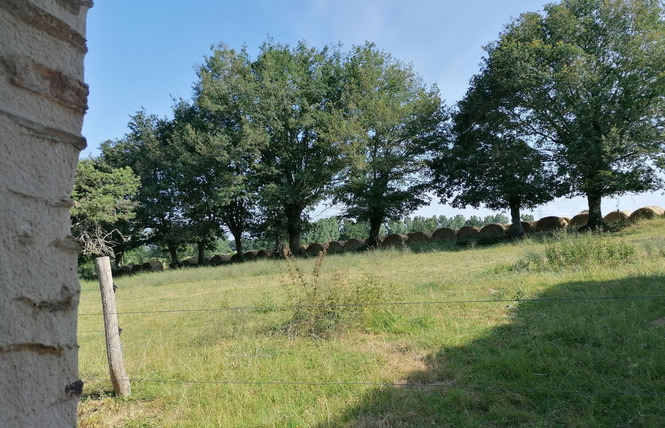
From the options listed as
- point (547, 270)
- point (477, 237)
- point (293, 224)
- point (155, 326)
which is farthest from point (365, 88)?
point (155, 326)

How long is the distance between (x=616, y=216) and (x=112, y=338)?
1076 inches

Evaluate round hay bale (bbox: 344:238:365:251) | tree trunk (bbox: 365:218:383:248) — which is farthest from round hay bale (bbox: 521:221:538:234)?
round hay bale (bbox: 344:238:365:251)

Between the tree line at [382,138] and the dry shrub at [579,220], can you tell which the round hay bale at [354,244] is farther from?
the dry shrub at [579,220]

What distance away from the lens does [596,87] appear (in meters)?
20.3

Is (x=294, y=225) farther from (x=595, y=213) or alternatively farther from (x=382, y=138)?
(x=595, y=213)

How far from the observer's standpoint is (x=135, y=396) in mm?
4254

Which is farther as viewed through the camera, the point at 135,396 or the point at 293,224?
the point at 293,224

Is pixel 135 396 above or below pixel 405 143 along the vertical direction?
below

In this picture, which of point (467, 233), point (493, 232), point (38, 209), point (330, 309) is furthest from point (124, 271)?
point (38, 209)

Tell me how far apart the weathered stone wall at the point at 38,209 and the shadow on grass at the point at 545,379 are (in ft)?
8.60

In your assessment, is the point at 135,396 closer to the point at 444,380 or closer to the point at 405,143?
the point at 444,380

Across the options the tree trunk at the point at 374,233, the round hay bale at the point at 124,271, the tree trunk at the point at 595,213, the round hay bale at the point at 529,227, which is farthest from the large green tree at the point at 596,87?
the round hay bale at the point at 124,271

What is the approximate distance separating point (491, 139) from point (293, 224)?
46.1ft

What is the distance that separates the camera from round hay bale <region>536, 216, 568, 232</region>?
2550cm
